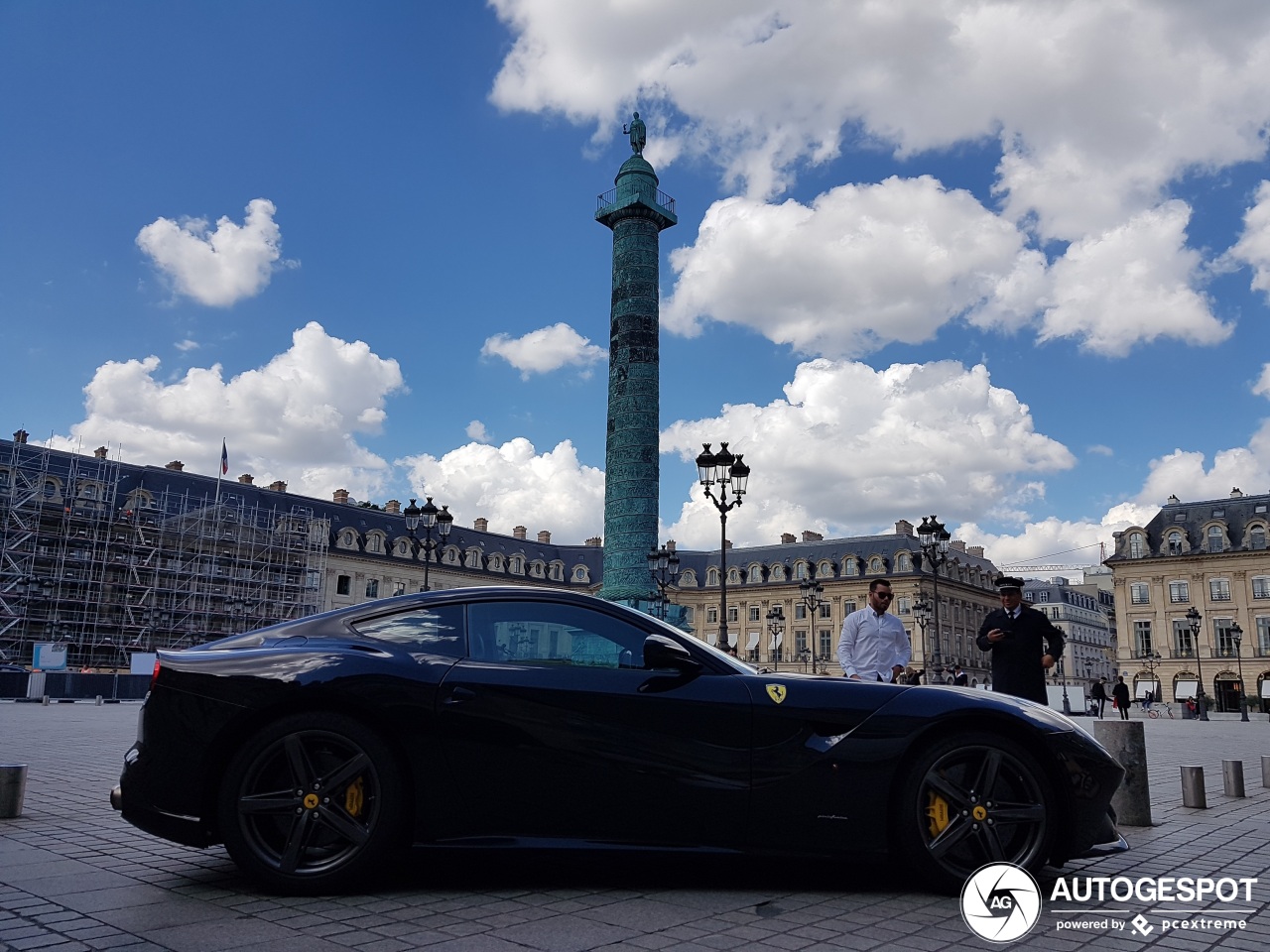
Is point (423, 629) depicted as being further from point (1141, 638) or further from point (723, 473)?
point (1141, 638)

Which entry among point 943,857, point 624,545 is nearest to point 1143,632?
point 624,545

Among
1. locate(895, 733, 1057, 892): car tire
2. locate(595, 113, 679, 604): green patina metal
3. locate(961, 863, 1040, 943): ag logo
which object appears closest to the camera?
locate(961, 863, 1040, 943): ag logo


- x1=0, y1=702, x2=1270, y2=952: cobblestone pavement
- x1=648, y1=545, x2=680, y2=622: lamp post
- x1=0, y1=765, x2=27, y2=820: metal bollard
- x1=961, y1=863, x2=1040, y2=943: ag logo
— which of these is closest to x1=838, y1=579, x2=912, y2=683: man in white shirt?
x1=0, y1=702, x2=1270, y2=952: cobblestone pavement

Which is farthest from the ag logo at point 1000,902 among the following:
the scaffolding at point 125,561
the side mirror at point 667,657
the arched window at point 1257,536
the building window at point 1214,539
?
the building window at point 1214,539

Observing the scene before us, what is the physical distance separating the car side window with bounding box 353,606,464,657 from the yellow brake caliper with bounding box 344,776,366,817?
66cm

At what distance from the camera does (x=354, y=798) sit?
4602 mm

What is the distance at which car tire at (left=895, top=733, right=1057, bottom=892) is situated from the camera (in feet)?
15.3

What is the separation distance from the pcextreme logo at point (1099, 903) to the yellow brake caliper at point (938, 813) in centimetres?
24

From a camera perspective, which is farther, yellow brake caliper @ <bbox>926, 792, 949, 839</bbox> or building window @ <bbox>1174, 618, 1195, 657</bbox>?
building window @ <bbox>1174, 618, 1195, 657</bbox>

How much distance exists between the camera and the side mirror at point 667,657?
4.69 m

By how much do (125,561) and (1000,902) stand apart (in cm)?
5746

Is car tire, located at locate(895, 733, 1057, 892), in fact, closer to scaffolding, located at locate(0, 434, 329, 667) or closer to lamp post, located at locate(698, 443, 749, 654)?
lamp post, located at locate(698, 443, 749, 654)

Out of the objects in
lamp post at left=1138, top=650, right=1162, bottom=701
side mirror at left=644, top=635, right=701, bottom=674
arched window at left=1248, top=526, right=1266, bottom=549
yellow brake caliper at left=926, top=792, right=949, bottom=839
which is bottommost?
yellow brake caliper at left=926, top=792, right=949, bottom=839

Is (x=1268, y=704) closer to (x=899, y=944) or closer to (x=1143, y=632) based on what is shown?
(x=1143, y=632)
